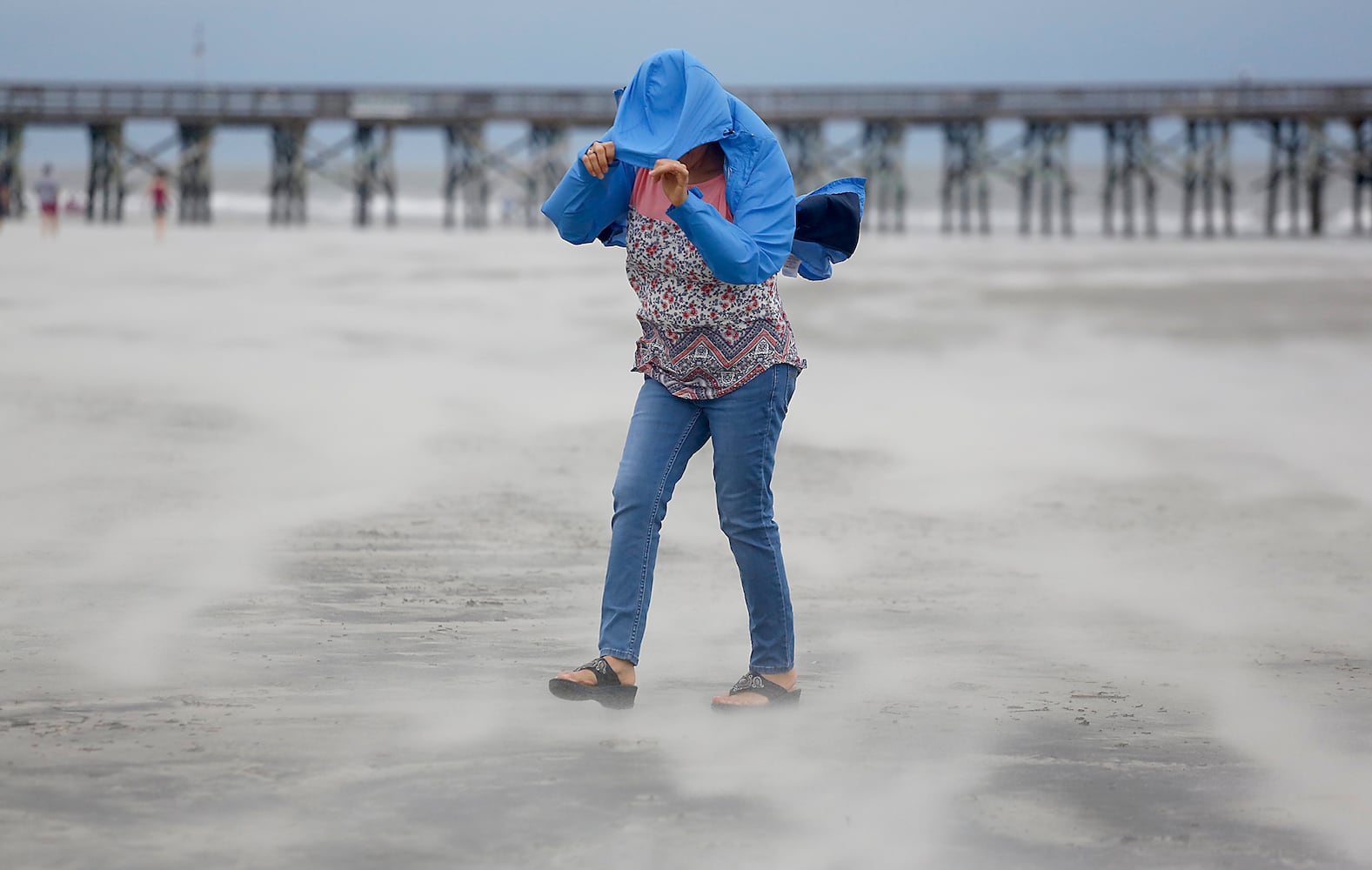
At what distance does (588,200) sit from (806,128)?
1737 inches

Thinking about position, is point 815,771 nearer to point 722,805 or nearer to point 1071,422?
point 722,805

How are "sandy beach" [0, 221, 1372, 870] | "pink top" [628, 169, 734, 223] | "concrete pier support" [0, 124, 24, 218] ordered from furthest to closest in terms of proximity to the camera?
"concrete pier support" [0, 124, 24, 218], "pink top" [628, 169, 734, 223], "sandy beach" [0, 221, 1372, 870]

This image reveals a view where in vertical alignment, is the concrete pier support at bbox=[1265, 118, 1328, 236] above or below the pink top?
above

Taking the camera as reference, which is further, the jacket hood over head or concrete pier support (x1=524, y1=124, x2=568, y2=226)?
concrete pier support (x1=524, y1=124, x2=568, y2=226)

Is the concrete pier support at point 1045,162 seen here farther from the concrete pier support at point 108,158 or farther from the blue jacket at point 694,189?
the blue jacket at point 694,189

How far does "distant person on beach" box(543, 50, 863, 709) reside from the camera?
379 centimetres

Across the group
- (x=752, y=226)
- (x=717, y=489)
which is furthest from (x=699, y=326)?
(x=717, y=489)

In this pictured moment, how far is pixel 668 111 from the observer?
3.80 metres

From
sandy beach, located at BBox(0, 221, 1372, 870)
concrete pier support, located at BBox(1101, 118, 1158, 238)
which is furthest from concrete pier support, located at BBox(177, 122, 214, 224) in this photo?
sandy beach, located at BBox(0, 221, 1372, 870)

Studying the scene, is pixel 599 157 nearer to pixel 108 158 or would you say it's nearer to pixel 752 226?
pixel 752 226

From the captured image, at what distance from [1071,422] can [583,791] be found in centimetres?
633

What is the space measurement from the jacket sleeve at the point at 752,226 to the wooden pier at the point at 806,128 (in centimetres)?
4207

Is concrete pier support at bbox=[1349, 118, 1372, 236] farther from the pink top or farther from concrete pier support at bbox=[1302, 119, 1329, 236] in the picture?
the pink top

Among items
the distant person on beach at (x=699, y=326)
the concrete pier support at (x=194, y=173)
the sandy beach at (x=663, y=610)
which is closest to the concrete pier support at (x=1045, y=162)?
the concrete pier support at (x=194, y=173)
